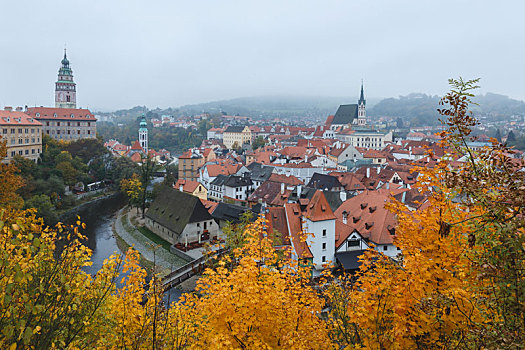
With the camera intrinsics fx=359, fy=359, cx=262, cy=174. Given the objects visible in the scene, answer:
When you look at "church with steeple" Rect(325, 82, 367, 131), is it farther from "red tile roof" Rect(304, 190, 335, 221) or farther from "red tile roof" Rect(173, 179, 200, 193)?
"red tile roof" Rect(304, 190, 335, 221)

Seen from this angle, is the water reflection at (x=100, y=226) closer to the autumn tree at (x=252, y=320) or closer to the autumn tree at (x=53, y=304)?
the autumn tree at (x=252, y=320)

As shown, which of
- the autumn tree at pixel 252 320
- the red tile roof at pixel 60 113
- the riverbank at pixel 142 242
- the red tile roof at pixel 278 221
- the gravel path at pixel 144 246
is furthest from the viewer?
the red tile roof at pixel 60 113

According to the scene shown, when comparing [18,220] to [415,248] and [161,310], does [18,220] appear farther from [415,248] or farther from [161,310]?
[415,248]

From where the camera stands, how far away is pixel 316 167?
59688mm

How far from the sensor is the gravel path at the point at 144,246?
3063cm

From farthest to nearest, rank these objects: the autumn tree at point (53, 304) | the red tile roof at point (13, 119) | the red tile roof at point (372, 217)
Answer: the red tile roof at point (13, 119) → the red tile roof at point (372, 217) → the autumn tree at point (53, 304)

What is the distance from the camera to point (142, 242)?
119 feet

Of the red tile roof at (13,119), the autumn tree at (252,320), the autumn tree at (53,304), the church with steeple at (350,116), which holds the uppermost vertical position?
the church with steeple at (350,116)

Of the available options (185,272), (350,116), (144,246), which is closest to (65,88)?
(144,246)

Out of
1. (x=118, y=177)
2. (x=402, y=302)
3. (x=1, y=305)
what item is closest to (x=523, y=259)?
(x=402, y=302)

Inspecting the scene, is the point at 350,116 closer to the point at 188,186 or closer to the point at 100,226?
the point at 188,186

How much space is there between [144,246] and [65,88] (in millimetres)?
82983

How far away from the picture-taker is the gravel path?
30.6 m

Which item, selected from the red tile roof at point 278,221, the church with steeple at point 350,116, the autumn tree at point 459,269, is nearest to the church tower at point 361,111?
the church with steeple at point 350,116
